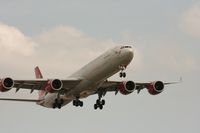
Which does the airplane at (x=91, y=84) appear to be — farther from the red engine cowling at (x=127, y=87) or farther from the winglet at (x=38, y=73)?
the winglet at (x=38, y=73)

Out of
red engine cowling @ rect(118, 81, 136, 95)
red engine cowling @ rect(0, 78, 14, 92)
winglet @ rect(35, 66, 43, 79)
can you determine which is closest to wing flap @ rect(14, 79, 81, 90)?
red engine cowling @ rect(0, 78, 14, 92)

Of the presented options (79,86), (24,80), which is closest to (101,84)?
(79,86)

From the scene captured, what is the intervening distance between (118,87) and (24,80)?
411 inches

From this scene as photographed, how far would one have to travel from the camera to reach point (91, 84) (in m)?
69.9

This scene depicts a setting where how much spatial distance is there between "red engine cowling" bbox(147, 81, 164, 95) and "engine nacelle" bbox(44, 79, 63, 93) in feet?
34.1

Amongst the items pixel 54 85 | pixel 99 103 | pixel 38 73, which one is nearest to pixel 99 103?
pixel 99 103

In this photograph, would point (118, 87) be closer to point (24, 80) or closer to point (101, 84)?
point (101, 84)

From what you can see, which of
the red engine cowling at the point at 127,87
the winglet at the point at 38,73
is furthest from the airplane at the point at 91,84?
the winglet at the point at 38,73

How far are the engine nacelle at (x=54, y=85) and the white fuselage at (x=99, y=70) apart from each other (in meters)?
1.88

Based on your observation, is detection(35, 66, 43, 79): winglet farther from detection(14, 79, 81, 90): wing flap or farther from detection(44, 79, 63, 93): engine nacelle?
detection(44, 79, 63, 93): engine nacelle

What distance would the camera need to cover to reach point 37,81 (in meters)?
71.0

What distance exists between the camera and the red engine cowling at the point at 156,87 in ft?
245

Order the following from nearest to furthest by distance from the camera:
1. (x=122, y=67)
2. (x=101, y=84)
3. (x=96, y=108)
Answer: (x=122, y=67)
(x=101, y=84)
(x=96, y=108)

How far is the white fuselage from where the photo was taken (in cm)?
6731
